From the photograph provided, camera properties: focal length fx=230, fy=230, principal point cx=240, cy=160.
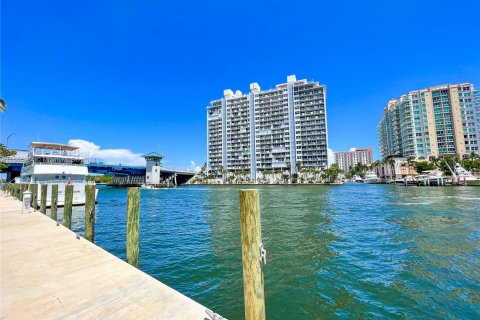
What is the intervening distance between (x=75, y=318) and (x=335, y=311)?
17.0 feet

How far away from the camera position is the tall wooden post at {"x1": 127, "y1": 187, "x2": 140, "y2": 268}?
6.24m

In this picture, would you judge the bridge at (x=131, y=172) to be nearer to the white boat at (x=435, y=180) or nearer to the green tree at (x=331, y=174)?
the green tree at (x=331, y=174)

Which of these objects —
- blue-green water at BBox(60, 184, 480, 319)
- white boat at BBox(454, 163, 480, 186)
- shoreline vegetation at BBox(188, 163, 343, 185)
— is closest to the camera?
blue-green water at BBox(60, 184, 480, 319)

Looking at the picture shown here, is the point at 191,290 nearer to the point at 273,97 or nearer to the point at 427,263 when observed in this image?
the point at 427,263

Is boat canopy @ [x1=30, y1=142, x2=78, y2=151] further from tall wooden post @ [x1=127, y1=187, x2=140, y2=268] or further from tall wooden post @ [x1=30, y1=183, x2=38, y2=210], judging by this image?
tall wooden post @ [x1=127, y1=187, x2=140, y2=268]

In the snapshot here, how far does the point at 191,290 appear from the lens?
6406 mm

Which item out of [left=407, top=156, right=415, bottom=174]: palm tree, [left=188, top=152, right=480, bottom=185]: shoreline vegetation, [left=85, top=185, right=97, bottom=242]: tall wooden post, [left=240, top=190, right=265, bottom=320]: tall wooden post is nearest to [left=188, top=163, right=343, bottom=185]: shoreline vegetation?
[left=188, top=152, right=480, bottom=185]: shoreline vegetation

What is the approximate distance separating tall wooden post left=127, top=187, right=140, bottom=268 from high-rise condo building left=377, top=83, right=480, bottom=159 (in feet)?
401

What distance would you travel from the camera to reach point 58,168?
2433 centimetres

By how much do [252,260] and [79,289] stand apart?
3247 mm

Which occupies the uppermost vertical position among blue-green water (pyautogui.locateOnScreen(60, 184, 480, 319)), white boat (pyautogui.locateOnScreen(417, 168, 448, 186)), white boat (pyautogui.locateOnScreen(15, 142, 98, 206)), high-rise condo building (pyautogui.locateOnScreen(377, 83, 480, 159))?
high-rise condo building (pyautogui.locateOnScreen(377, 83, 480, 159))

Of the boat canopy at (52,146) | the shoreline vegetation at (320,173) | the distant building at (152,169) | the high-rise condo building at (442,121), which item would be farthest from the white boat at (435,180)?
the distant building at (152,169)

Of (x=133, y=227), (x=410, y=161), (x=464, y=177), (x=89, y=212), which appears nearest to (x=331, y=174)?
(x=410, y=161)

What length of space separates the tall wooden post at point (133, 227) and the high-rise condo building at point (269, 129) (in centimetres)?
10492
